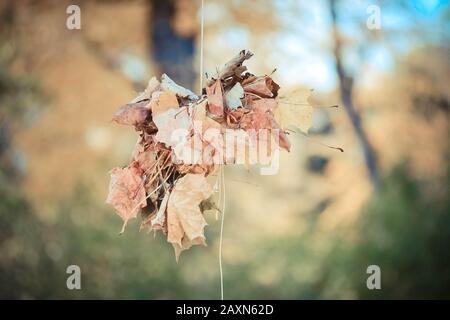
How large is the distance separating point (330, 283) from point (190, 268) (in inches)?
29.1

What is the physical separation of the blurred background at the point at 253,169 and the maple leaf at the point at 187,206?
2272 millimetres

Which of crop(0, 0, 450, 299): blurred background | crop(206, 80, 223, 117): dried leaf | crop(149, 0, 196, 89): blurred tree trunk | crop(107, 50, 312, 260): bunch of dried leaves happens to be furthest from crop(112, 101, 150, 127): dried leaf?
crop(149, 0, 196, 89): blurred tree trunk

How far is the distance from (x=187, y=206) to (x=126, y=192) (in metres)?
0.12

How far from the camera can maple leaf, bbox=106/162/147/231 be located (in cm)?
119

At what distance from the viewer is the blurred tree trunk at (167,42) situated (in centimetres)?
379

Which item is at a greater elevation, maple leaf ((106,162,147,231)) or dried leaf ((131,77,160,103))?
dried leaf ((131,77,160,103))

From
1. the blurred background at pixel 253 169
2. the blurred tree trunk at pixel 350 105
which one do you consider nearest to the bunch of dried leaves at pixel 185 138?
the blurred background at pixel 253 169

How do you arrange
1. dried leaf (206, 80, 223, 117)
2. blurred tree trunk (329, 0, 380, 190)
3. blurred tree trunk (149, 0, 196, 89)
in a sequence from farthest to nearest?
blurred tree trunk (149, 0, 196, 89) < blurred tree trunk (329, 0, 380, 190) < dried leaf (206, 80, 223, 117)

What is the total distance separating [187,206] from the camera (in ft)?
3.74

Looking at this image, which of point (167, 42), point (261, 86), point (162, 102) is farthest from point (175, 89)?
point (167, 42)

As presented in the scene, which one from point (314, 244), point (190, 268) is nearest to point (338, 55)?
point (314, 244)

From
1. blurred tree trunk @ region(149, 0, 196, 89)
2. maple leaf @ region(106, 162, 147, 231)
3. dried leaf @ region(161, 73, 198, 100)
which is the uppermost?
blurred tree trunk @ region(149, 0, 196, 89)

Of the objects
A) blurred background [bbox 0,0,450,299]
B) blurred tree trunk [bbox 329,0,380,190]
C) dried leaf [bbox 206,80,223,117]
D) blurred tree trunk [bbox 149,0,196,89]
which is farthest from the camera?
blurred tree trunk [bbox 149,0,196,89]

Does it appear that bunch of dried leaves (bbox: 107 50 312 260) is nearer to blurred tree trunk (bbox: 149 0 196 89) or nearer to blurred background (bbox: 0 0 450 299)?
blurred background (bbox: 0 0 450 299)
